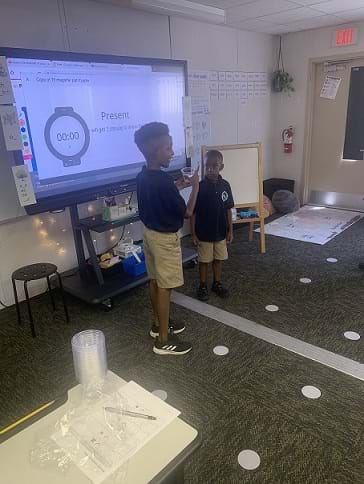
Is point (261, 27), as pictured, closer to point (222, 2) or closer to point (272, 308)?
point (222, 2)

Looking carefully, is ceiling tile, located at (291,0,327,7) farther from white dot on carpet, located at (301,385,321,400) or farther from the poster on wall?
white dot on carpet, located at (301,385,321,400)

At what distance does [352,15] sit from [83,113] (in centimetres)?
317

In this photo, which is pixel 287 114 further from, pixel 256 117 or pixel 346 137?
pixel 346 137

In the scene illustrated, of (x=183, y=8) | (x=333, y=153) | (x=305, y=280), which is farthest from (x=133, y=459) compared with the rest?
(x=333, y=153)

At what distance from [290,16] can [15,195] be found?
3310 mm

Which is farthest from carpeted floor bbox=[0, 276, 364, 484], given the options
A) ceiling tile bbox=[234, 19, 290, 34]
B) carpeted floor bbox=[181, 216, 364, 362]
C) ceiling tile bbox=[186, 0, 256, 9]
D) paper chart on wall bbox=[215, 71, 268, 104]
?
ceiling tile bbox=[234, 19, 290, 34]

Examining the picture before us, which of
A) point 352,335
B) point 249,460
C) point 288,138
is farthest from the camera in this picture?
point 288,138

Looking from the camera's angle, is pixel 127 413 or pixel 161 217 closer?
pixel 127 413

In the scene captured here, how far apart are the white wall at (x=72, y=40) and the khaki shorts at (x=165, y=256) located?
4.04 ft

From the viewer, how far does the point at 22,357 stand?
233 centimetres

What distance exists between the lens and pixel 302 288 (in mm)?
3008

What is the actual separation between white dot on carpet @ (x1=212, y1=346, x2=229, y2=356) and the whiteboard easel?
1647 millimetres

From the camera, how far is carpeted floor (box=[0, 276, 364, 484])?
1562 millimetres

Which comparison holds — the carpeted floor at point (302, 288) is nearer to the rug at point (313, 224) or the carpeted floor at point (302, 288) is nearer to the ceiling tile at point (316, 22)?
the rug at point (313, 224)
